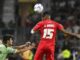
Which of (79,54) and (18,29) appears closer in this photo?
(79,54)

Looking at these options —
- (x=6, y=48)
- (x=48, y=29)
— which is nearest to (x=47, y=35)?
(x=48, y=29)

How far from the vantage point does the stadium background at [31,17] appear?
72.4 ft

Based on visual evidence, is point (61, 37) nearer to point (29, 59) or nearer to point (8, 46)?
point (29, 59)

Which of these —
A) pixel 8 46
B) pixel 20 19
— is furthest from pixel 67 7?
pixel 8 46

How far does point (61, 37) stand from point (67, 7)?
3.25 meters

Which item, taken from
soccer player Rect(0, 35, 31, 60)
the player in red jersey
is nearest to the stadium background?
the player in red jersey

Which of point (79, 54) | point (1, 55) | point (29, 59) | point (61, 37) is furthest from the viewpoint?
point (61, 37)

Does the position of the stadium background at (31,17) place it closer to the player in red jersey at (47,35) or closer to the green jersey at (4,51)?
the player in red jersey at (47,35)

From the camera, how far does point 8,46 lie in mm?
13062

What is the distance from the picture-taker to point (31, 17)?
23.6 metres

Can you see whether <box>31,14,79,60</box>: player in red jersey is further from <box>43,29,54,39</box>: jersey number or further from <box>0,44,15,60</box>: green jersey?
<box>0,44,15,60</box>: green jersey

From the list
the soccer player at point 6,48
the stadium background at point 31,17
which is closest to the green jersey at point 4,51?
the soccer player at point 6,48

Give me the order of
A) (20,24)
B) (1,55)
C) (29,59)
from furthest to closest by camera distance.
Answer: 1. (20,24)
2. (29,59)
3. (1,55)

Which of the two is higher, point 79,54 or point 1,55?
point 1,55
